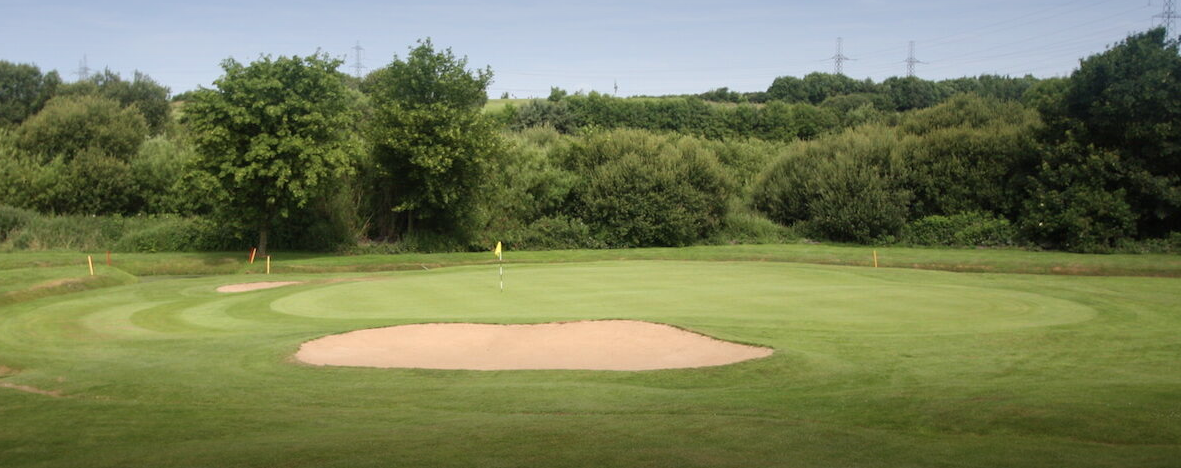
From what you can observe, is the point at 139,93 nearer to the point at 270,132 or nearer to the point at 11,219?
the point at 11,219

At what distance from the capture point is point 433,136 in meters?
37.3

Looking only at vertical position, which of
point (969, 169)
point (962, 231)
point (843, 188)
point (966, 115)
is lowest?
point (962, 231)

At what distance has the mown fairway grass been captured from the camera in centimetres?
774

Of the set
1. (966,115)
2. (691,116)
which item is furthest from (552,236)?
(691,116)

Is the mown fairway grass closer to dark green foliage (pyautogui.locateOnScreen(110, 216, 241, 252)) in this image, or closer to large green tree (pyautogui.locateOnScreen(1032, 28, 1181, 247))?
dark green foliage (pyautogui.locateOnScreen(110, 216, 241, 252))

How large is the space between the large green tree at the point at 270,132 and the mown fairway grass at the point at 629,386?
37.1 ft

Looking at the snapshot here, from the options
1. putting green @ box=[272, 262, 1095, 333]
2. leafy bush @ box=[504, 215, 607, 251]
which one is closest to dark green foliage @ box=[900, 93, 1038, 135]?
leafy bush @ box=[504, 215, 607, 251]

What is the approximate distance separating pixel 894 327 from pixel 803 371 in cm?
431

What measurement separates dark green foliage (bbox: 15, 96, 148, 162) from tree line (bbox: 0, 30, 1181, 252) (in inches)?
4.2

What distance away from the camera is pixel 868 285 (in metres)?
22.7

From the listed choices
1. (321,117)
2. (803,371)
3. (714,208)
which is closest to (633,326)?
(803,371)

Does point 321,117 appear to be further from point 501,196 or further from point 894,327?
point 894,327

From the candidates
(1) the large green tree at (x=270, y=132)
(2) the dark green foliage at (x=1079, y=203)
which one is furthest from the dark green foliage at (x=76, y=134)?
(2) the dark green foliage at (x=1079, y=203)

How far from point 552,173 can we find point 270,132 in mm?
14859
